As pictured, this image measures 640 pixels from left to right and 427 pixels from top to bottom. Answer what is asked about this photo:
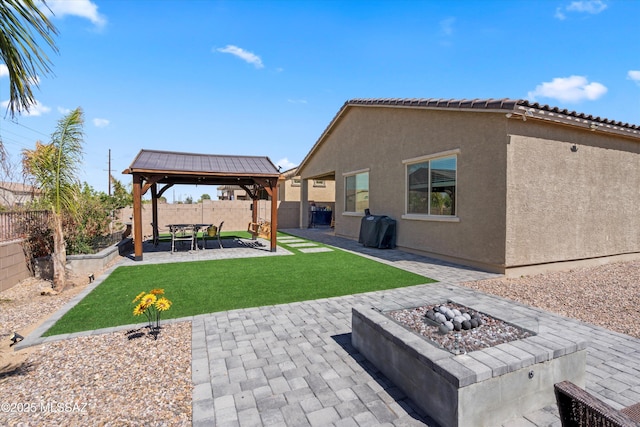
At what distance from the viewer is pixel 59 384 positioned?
10.1 ft

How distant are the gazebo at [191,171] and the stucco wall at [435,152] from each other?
4.13 m

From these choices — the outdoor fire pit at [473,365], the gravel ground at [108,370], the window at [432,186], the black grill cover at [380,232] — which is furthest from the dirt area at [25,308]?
the window at [432,186]

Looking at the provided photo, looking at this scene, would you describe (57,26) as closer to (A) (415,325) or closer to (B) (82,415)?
(B) (82,415)

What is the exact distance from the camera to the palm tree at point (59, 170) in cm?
664

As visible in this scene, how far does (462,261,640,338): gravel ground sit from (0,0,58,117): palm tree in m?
7.28

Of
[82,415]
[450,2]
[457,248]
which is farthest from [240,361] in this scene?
[450,2]

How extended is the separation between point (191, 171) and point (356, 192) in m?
7.21

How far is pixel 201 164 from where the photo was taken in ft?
36.3

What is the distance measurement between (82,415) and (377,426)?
2.49 metres

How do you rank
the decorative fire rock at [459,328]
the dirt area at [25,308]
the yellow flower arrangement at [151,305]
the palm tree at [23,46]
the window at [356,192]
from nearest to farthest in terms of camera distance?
the palm tree at [23,46] < the decorative fire rock at [459,328] < the dirt area at [25,308] < the yellow flower arrangement at [151,305] < the window at [356,192]

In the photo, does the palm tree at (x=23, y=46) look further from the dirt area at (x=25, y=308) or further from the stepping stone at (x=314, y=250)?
the stepping stone at (x=314, y=250)

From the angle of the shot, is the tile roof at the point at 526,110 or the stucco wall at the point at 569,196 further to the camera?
the stucco wall at the point at 569,196

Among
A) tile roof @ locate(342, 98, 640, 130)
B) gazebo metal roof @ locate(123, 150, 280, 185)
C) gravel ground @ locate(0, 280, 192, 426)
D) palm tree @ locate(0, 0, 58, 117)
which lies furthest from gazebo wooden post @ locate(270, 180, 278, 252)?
palm tree @ locate(0, 0, 58, 117)

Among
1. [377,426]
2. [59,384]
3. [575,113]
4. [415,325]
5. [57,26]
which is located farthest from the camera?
[575,113]
